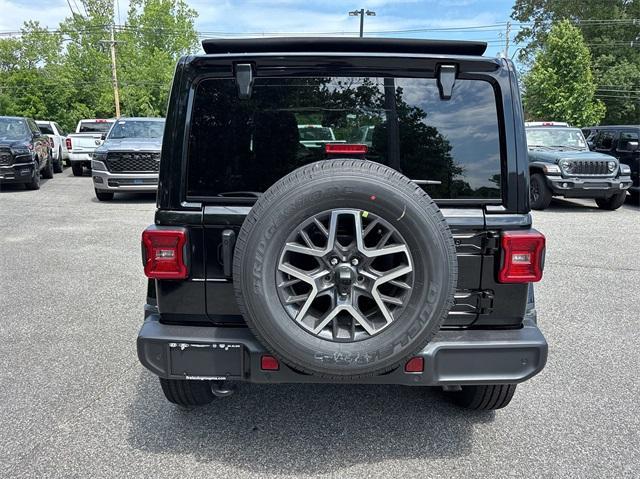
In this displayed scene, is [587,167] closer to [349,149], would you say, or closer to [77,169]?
[349,149]

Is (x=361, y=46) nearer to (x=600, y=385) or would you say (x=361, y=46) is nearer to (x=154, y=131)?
(x=600, y=385)

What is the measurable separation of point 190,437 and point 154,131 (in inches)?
436

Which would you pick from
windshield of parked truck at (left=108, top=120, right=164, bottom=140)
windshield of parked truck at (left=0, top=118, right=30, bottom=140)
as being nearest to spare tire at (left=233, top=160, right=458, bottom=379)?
windshield of parked truck at (left=108, top=120, right=164, bottom=140)

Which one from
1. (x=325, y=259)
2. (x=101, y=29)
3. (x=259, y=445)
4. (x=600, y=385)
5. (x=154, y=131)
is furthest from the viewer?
(x=101, y=29)

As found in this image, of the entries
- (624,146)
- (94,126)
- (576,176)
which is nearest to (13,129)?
(94,126)

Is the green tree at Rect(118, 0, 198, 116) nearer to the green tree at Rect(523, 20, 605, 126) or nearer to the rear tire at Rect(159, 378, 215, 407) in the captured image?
the green tree at Rect(523, 20, 605, 126)

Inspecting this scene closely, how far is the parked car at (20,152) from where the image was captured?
1292 cm

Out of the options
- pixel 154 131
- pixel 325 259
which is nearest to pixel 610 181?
pixel 154 131

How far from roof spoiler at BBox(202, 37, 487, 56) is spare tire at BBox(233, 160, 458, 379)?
0.68 meters

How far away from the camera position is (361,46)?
2570mm

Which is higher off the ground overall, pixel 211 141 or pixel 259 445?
pixel 211 141

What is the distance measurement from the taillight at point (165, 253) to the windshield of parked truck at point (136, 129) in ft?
35.7

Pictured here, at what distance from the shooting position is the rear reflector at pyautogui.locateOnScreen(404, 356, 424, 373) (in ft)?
8.16

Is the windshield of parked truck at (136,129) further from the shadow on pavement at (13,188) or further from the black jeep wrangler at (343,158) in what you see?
the black jeep wrangler at (343,158)
